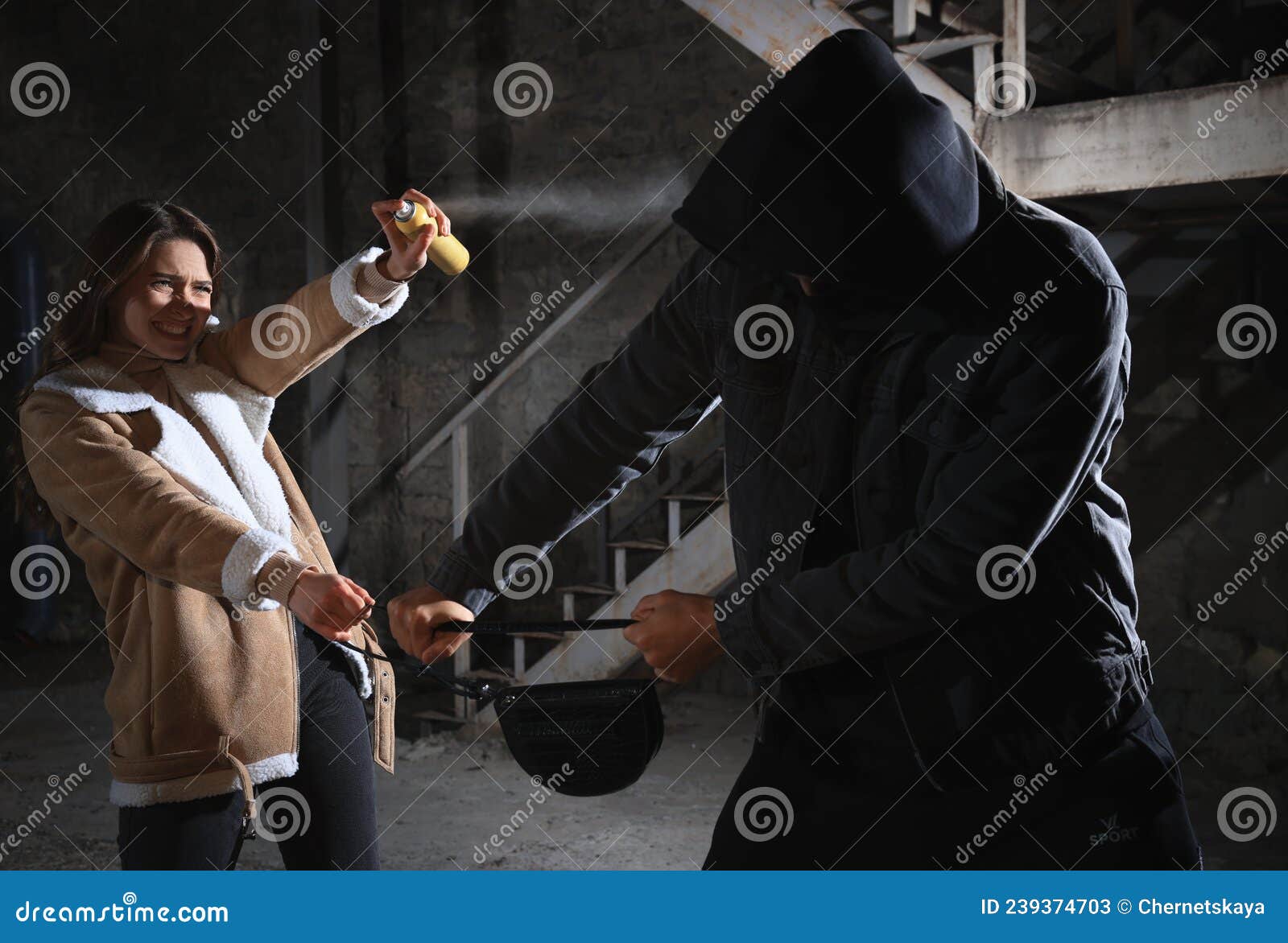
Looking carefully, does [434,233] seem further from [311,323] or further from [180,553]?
[180,553]

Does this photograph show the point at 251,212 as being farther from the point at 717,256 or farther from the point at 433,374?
the point at 717,256

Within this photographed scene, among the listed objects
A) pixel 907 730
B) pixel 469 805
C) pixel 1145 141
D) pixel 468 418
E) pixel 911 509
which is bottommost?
pixel 469 805

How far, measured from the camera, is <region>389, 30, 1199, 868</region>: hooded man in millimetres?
1377

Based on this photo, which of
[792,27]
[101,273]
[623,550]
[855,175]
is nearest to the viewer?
[855,175]

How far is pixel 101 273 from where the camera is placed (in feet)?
6.62

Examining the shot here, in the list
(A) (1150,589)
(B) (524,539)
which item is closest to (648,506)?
(A) (1150,589)

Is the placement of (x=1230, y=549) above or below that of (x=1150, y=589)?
above

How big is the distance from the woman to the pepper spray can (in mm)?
24

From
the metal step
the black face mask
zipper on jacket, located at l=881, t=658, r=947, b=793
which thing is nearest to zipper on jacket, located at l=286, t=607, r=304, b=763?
the black face mask

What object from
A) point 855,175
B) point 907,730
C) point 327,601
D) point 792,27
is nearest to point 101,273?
point 327,601

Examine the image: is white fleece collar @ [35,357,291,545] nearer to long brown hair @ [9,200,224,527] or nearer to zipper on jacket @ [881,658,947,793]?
long brown hair @ [9,200,224,527]

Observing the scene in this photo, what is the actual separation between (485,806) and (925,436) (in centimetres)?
359

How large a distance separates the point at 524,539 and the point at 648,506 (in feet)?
14.3

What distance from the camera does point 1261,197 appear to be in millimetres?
4324
